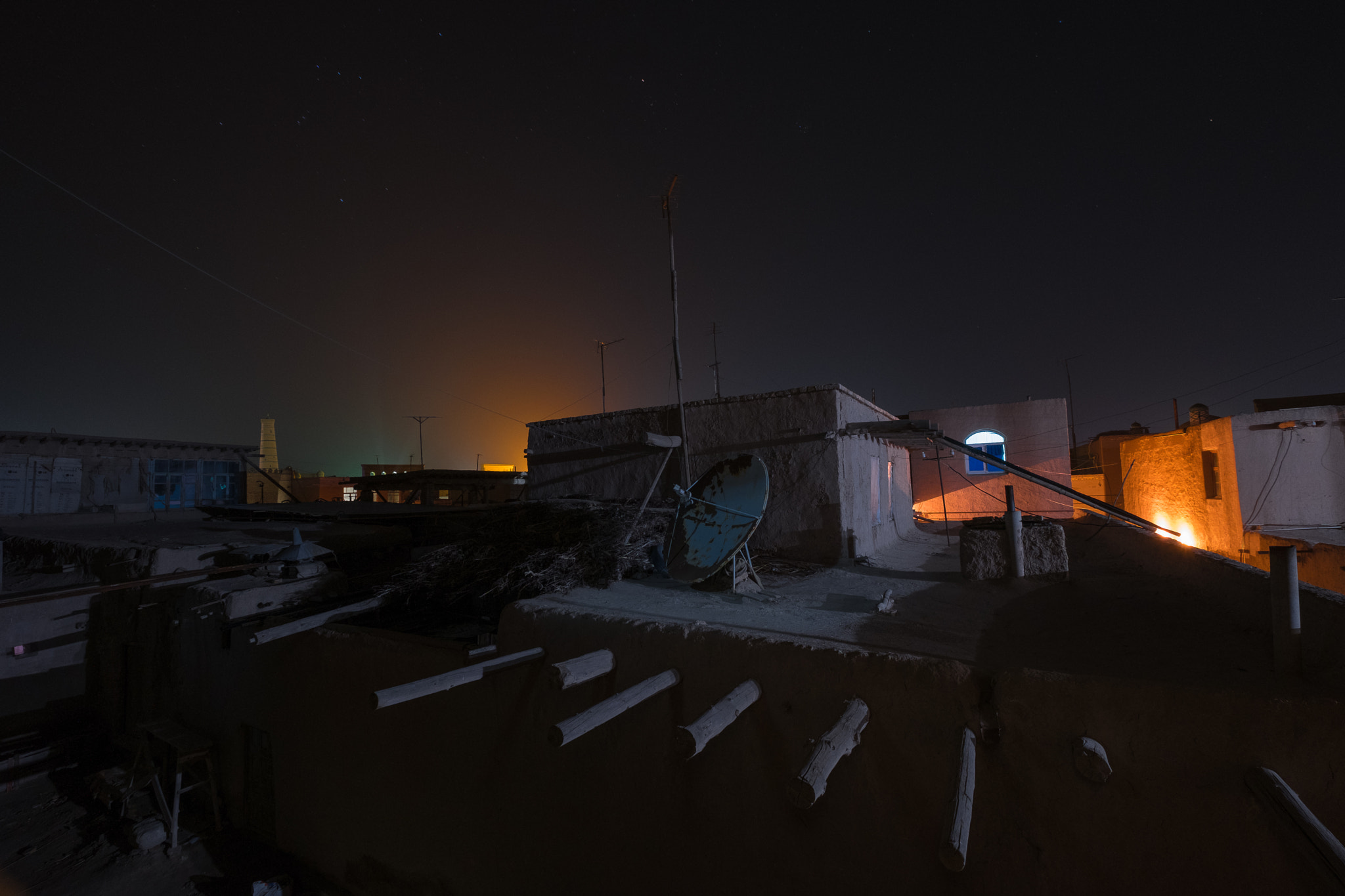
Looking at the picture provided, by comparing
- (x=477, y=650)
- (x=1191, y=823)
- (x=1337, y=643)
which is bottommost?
(x=1191, y=823)

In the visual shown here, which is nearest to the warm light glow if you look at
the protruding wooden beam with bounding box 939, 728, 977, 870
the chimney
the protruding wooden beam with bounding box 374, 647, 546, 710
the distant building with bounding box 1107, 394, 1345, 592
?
the distant building with bounding box 1107, 394, 1345, 592

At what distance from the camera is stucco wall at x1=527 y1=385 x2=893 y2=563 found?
8.42 m

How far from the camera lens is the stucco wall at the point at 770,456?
8422 millimetres

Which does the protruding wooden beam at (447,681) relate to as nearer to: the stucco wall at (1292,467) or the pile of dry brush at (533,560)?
the pile of dry brush at (533,560)

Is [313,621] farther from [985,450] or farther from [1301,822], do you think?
[985,450]

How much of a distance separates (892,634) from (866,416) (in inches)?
268

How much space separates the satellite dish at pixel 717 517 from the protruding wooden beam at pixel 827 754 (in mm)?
2599

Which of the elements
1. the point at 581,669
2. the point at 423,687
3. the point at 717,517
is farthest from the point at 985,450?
the point at 423,687

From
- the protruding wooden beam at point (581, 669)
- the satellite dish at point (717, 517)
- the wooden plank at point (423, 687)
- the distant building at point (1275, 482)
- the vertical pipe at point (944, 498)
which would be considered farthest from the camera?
the distant building at point (1275, 482)

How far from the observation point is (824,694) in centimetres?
382

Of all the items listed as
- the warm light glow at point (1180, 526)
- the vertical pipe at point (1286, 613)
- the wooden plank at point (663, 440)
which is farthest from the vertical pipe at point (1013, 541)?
the warm light glow at point (1180, 526)

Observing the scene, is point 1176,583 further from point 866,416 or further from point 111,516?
point 111,516

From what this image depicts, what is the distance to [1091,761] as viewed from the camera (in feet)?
9.75

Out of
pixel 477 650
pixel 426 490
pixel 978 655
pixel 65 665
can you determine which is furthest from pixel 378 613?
pixel 426 490
